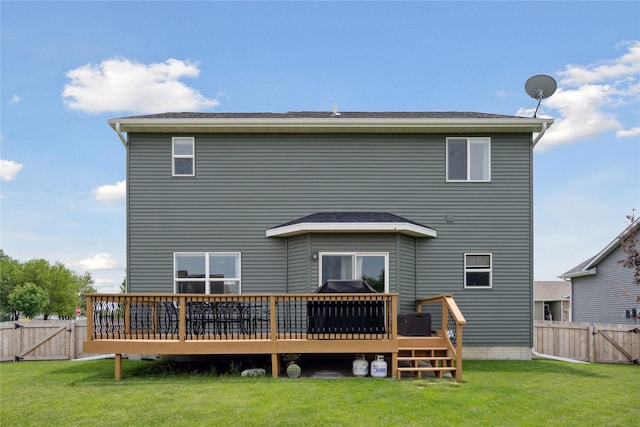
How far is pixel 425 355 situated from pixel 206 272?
5.04 m

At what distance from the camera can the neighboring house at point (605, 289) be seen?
1888 centimetres

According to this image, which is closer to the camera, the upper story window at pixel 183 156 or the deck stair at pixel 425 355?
the deck stair at pixel 425 355

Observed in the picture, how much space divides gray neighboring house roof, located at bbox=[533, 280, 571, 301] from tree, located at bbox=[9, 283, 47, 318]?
4548 cm

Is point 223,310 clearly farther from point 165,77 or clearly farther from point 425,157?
point 165,77

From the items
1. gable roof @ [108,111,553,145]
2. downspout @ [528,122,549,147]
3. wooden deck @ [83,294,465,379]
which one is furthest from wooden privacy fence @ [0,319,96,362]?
downspout @ [528,122,549,147]

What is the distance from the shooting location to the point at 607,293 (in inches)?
802

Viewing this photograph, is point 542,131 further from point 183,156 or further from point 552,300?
point 552,300

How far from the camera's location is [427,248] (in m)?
12.1

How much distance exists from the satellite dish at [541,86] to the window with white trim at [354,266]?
505cm

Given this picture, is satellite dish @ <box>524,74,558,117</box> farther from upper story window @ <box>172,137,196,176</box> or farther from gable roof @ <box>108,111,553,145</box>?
upper story window @ <box>172,137,196,176</box>

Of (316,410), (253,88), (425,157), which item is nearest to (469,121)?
(425,157)

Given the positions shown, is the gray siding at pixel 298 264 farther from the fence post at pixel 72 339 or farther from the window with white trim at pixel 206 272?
the fence post at pixel 72 339

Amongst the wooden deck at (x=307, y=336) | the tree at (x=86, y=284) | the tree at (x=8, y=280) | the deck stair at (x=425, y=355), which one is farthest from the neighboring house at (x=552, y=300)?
the tree at (x=86, y=284)

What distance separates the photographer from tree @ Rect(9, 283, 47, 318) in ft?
173
